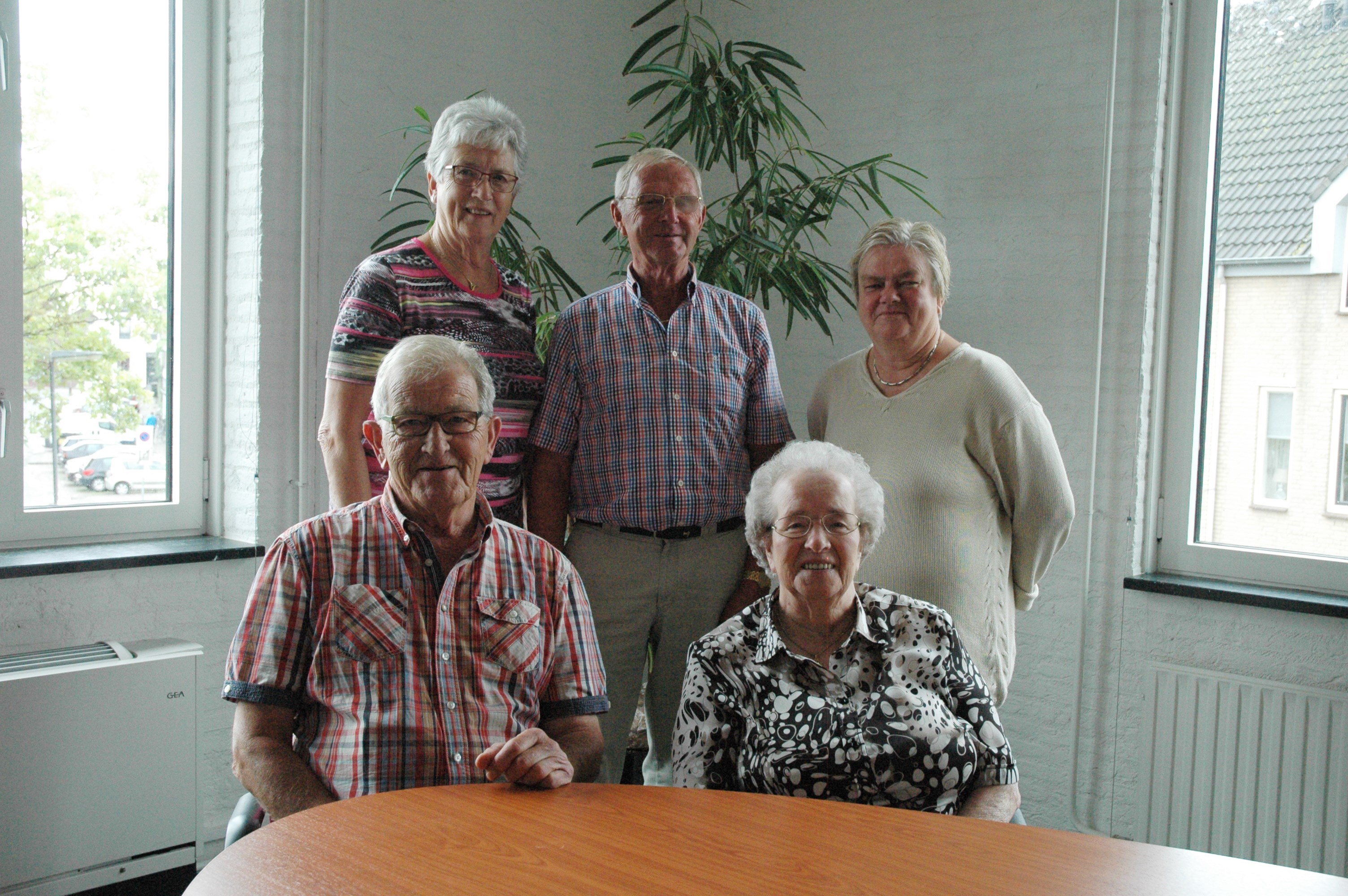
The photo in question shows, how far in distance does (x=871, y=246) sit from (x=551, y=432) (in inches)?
32.9

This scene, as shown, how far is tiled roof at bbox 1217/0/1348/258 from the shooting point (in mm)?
2955

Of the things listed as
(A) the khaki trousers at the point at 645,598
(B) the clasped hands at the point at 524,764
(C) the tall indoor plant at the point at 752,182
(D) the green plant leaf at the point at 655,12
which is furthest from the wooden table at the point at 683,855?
(D) the green plant leaf at the point at 655,12

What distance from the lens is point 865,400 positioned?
232 centimetres

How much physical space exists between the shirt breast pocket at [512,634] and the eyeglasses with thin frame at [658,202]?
3.39 ft

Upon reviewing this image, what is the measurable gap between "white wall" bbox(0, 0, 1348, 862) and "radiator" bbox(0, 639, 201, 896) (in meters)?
0.29

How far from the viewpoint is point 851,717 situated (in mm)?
1653

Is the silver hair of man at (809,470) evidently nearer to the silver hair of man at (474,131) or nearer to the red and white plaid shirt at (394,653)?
the red and white plaid shirt at (394,653)

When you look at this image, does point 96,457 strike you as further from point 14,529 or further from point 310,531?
point 310,531

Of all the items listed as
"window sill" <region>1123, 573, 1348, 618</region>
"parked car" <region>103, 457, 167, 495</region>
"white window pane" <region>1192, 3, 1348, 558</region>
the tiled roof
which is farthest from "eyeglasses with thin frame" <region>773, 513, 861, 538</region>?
"parked car" <region>103, 457, 167, 495</region>

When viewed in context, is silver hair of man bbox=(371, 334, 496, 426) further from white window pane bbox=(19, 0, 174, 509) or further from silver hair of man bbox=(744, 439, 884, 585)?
white window pane bbox=(19, 0, 174, 509)

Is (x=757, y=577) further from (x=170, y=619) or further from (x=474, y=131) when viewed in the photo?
(x=170, y=619)

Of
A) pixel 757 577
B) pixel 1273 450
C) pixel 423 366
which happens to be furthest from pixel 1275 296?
pixel 423 366

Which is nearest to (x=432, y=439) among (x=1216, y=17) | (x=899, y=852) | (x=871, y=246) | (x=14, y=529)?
(x=899, y=852)

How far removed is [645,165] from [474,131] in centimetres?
38
